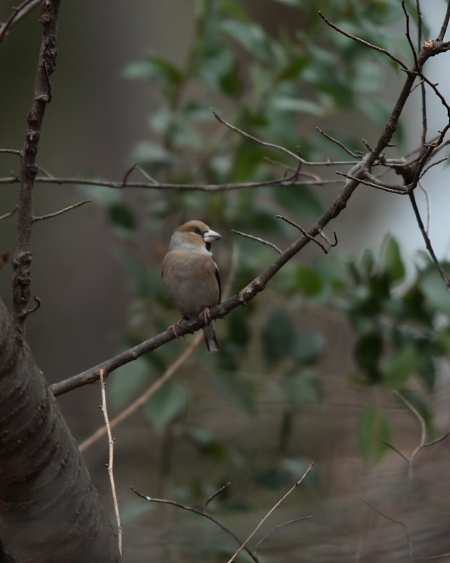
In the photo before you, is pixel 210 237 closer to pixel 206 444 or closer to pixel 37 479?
pixel 206 444

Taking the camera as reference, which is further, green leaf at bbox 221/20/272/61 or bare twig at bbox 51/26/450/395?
green leaf at bbox 221/20/272/61

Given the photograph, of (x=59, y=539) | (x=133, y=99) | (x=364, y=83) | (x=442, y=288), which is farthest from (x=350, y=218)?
(x=59, y=539)

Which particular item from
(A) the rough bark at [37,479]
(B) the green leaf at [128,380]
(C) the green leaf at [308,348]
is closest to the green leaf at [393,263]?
(C) the green leaf at [308,348]

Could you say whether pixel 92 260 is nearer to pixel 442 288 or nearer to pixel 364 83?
pixel 364 83

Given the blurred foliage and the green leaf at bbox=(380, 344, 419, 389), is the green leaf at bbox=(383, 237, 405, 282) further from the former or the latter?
the green leaf at bbox=(380, 344, 419, 389)

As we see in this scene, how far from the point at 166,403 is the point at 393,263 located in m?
1.39

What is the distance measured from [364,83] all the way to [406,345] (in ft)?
4.91

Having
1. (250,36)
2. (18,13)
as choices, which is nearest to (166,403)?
(250,36)

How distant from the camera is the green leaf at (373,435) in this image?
3785 millimetres

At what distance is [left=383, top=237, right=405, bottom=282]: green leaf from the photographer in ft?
12.6

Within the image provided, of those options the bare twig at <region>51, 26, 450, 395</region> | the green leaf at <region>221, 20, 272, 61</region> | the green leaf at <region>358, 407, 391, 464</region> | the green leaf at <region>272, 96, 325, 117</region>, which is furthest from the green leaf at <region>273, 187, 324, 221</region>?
the bare twig at <region>51, 26, 450, 395</region>

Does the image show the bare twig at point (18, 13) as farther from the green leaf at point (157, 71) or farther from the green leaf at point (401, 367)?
the green leaf at point (401, 367)

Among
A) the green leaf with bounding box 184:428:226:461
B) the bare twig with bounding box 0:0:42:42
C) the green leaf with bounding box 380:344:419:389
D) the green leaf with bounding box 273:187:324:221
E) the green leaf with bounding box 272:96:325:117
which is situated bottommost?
the green leaf with bounding box 184:428:226:461

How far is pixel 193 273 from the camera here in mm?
3895
